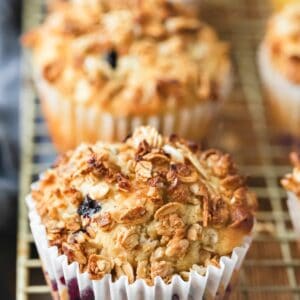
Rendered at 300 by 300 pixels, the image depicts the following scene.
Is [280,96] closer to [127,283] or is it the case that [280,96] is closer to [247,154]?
[247,154]

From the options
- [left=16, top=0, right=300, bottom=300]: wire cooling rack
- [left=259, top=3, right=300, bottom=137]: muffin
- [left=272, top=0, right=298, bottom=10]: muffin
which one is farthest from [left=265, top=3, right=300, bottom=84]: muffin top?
[left=272, top=0, right=298, bottom=10]: muffin

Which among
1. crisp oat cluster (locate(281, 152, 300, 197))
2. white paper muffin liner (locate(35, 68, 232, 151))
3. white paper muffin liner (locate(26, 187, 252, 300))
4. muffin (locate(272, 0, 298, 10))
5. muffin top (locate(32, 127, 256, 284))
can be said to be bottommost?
white paper muffin liner (locate(26, 187, 252, 300))

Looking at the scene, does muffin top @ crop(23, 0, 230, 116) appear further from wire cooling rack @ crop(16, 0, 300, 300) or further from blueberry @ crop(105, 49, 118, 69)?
wire cooling rack @ crop(16, 0, 300, 300)

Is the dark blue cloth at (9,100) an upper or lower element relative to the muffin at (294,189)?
upper

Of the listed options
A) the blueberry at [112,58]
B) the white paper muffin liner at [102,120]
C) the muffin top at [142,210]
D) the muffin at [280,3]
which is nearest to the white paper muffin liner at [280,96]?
the white paper muffin liner at [102,120]

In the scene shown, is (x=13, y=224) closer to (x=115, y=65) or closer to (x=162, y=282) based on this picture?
(x=115, y=65)

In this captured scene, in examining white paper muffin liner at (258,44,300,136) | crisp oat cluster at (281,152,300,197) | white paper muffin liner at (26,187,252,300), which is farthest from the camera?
white paper muffin liner at (258,44,300,136)

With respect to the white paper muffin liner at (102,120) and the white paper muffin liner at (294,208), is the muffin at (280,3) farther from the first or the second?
the white paper muffin liner at (294,208)

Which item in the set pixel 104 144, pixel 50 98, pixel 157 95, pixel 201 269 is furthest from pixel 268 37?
pixel 201 269
